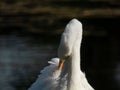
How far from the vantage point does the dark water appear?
1572cm

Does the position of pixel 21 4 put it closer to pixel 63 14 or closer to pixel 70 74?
pixel 63 14

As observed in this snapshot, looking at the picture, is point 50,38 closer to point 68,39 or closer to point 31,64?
point 31,64

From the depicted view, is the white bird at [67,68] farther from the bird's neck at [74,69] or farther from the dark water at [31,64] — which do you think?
the dark water at [31,64]

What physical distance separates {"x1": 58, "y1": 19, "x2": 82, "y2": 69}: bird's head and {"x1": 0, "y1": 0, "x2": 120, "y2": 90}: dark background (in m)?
6.22

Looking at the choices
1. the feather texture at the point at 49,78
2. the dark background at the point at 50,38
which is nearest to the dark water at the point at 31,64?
the dark background at the point at 50,38

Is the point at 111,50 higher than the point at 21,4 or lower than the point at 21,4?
lower

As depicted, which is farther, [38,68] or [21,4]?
[21,4]

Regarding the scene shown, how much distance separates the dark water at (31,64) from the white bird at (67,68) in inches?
196

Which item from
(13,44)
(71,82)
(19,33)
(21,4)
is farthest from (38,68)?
(21,4)

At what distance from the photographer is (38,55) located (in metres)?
18.6

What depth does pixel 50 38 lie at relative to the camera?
21.8 m

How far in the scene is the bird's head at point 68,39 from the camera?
8.43 meters

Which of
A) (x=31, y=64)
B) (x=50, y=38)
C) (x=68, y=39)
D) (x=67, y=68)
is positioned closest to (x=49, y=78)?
(x=67, y=68)

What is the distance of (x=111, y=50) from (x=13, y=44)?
3534 mm
